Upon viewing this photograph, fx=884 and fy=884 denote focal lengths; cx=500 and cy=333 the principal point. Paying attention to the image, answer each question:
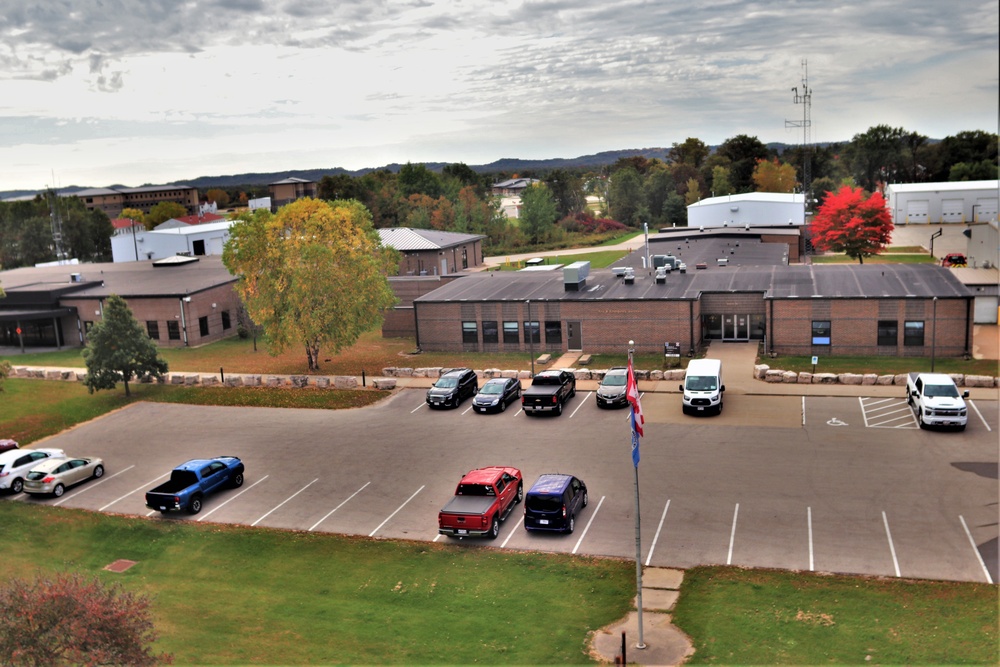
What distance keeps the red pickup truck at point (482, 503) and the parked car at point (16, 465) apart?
1748 cm

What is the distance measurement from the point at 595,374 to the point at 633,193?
10844 centimetres

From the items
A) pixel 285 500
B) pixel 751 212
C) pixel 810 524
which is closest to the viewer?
pixel 810 524

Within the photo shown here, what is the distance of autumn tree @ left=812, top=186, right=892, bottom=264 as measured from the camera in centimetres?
7356

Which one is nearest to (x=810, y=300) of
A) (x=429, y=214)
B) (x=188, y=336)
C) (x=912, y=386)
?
(x=912, y=386)

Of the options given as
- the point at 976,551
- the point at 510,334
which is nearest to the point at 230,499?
the point at 976,551

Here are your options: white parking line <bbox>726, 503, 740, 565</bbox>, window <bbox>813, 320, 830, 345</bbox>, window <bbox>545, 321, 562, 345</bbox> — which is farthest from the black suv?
window <bbox>813, 320, 830, 345</bbox>

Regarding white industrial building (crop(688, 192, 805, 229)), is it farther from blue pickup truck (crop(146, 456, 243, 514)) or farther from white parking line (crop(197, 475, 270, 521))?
blue pickup truck (crop(146, 456, 243, 514))

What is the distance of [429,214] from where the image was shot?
127312mm

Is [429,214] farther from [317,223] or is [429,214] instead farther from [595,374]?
[595,374]

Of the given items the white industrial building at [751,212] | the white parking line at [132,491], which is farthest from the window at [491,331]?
the white industrial building at [751,212]

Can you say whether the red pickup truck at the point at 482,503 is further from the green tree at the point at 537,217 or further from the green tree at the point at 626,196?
the green tree at the point at 626,196

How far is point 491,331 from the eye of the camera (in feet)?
171

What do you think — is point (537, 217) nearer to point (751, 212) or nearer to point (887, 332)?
point (751, 212)

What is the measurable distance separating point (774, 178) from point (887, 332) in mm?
100014
